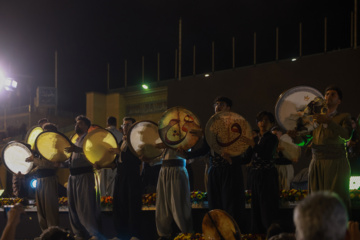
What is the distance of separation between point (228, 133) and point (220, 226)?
4.41 feet

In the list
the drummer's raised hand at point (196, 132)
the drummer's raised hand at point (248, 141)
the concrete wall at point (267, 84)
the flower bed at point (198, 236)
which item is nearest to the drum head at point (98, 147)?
the drummer's raised hand at point (196, 132)

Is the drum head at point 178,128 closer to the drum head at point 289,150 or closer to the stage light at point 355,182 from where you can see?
the stage light at point 355,182

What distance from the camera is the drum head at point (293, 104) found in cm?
628

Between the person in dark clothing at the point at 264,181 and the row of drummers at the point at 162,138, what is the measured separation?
0.20 m

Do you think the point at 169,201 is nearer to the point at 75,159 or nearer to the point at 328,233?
the point at 75,159

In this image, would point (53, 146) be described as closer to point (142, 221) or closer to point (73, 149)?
point (73, 149)

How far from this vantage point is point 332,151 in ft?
18.1

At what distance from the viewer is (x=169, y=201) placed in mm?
7043

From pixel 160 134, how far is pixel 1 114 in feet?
87.6

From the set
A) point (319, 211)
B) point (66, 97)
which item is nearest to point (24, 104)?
point (66, 97)

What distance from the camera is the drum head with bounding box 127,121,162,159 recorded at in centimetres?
736

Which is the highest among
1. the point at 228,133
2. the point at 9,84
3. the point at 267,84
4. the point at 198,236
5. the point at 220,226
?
the point at 9,84

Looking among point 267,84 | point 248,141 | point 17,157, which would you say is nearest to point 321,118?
point 248,141

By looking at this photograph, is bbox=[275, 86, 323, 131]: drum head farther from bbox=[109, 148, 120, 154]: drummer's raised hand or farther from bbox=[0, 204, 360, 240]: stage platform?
bbox=[109, 148, 120, 154]: drummer's raised hand
